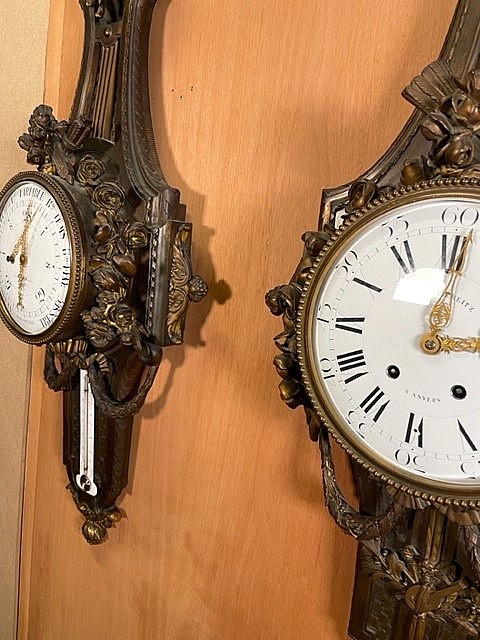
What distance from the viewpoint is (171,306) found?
73 cm

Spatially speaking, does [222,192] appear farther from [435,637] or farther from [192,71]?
[435,637]

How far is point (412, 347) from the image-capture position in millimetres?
531

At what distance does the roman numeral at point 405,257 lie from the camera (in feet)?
1.72

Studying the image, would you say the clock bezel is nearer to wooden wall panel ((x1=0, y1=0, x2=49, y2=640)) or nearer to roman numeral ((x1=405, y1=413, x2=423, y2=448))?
wooden wall panel ((x1=0, y1=0, x2=49, y2=640))

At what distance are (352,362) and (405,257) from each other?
4.0 inches

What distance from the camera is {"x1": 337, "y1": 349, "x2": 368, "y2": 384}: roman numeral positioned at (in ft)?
1.83

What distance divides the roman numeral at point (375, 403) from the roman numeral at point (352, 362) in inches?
0.7

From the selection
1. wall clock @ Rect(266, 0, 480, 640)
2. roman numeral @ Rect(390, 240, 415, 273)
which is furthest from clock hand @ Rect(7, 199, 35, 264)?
roman numeral @ Rect(390, 240, 415, 273)

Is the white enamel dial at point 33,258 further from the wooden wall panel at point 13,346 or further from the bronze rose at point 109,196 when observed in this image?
the wooden wall panel at point 13,346

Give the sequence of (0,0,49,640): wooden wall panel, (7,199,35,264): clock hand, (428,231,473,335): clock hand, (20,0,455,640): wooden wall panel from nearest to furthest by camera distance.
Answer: (428,231,473,335): clock hand < (20,0,455,640): wooden wall panel < (7,199,35,264): clock hand < (0,0,49,640): wooden wall panel

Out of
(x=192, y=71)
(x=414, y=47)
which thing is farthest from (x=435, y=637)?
(x=192, y=71)

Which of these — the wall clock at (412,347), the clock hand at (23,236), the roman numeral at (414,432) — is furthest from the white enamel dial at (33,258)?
the roman numeral at (414,432)

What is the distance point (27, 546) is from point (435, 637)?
28.5 inches

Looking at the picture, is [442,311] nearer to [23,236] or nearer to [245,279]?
[245,279]
